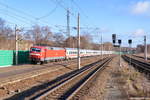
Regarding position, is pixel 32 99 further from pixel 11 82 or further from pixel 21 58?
pixel 21 58

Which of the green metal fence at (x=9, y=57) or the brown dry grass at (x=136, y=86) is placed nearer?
the brown dry grass at (x=136, y=86)

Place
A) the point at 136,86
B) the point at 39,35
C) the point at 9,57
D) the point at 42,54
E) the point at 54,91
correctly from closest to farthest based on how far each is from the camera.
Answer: the point at 54,91, the point at 136,86, the point at 9,57, the point at 42,54, the point at 39,35

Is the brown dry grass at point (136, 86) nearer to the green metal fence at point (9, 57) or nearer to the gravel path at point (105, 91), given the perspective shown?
the gravel path at point (105, 91)

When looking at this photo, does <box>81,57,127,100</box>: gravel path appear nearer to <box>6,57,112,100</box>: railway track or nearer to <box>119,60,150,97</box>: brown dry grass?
<box>119,60,150,97</box>: brown dry grass

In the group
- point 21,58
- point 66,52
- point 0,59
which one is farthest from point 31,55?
point 66,52

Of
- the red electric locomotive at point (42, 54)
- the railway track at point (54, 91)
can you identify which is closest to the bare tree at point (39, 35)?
the red electric locomotive at point (42, 54)

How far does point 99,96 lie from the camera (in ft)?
34.2

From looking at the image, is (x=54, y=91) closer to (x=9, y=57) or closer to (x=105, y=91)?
(x=105, y=91)

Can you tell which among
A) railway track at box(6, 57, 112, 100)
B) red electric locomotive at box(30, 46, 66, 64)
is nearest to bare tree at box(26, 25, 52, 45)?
red electric locomotive at box(30, 46, 66, 64)

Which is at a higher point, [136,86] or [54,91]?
[136,86]

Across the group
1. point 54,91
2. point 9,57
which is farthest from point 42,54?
point 54,91

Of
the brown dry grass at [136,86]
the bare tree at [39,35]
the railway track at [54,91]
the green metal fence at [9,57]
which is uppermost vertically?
the bare tree at [39,35]

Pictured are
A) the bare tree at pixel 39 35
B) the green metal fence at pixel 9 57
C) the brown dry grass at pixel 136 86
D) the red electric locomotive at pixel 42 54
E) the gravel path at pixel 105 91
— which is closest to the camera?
the brown dry grass at pixel 136 86

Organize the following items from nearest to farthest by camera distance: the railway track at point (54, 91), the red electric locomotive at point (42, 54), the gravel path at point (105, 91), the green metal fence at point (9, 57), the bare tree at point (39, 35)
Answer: the gravel path at point (105, 91), the railway track at point (54, 91), the green metal fence at point (9, 57), the red electric locomotive at point (42, 54), the bare tree at point (39, 35)
